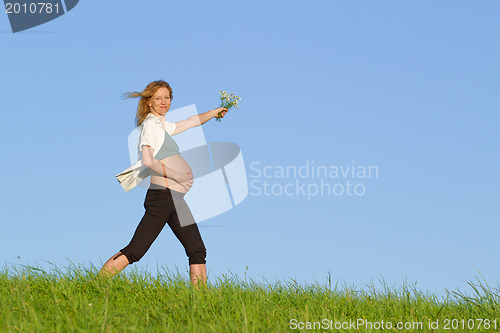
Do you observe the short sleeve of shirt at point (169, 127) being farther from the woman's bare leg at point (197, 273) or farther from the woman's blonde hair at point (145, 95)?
the woman's bare leg at point (197, 273)

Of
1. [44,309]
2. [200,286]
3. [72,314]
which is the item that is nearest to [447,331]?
[200,286]

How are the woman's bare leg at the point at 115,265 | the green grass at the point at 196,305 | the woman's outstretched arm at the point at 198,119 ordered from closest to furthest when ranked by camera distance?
the green grass at the point at 196,305 → the woman's bare leg at the point at 115,265 → the woman's outstretched arm at the point at 198,119

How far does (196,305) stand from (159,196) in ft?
4.79

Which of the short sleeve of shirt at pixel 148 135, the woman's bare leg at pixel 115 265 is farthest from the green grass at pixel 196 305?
the short sleeve of shirt at pixel 148 135

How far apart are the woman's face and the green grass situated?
1.97 metres

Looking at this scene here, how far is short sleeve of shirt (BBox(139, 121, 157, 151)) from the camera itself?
6307 millimetres

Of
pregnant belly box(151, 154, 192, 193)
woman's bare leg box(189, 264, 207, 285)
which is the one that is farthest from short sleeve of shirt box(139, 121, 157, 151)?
woman's bare leg box(189, 264, 207, 285)

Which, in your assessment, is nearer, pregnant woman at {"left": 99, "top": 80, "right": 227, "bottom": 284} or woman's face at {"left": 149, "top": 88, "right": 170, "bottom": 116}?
pregnant woman at {"left": 99, "top": 80, "right": 227, "bottom": 284}

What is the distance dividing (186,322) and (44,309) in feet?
4.76

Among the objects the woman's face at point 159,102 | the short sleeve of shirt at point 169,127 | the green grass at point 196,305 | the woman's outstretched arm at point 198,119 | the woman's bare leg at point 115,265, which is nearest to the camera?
the green grass at point 196,305

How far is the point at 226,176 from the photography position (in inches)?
277

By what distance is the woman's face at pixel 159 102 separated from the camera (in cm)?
668

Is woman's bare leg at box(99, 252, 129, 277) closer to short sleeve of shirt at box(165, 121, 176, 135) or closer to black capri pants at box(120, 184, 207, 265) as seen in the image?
black capri pants at box(120, 184, 207, 265)

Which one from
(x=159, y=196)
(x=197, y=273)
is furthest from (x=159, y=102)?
(x=197, y=273)
